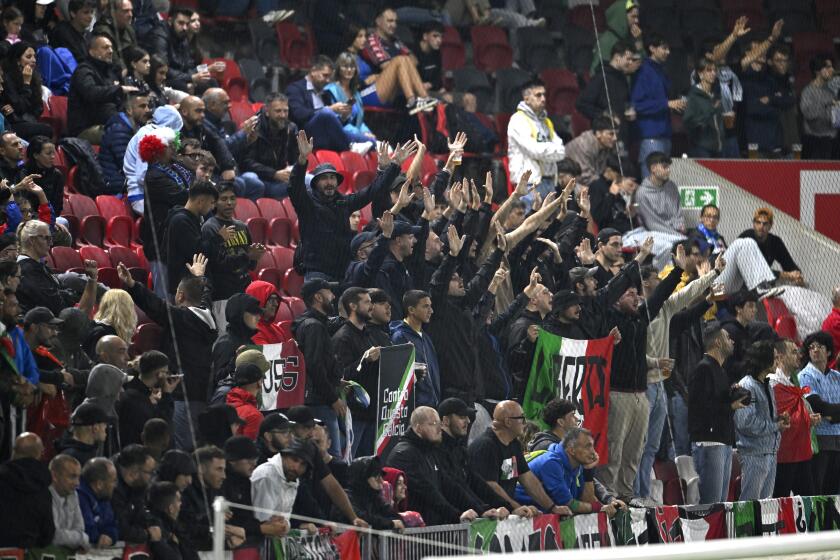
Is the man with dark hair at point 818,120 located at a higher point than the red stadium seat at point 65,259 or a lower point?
Answer: higher

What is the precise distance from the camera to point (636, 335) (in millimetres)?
10438

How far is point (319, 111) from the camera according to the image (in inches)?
459

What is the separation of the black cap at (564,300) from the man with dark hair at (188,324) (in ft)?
7.91

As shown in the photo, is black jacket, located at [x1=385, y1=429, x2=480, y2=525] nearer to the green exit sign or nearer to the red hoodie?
the red hoodie

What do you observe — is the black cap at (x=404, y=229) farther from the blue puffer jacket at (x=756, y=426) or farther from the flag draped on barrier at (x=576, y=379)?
the blue puffer jacket at (x=756, y=426)

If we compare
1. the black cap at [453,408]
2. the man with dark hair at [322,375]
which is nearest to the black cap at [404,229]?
the man with dark hair at [322,375]

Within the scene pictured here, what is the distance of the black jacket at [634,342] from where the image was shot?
1028cm

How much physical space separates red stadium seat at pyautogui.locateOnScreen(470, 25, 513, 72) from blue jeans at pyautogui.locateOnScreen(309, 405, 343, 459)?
233 inches

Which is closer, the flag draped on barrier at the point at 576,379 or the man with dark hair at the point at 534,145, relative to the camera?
the flag draped on barrier at the point at 576,379

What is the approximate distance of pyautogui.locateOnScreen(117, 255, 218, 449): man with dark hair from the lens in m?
8.12

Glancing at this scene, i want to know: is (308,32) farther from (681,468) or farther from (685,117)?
(681,468)

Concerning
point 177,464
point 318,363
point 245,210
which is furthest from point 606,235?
point 177,464

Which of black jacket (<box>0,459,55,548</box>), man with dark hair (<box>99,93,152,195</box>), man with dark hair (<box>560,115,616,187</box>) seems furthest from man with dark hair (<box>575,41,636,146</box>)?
black jacket (<box>0,459,55,548</box>)

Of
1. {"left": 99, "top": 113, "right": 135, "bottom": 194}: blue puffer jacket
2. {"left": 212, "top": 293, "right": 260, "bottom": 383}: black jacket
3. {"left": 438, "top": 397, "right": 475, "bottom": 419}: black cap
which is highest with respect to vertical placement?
{"left": 99, "top": 113, "right": 135, "bottom": 194}: blue puffer jacket
